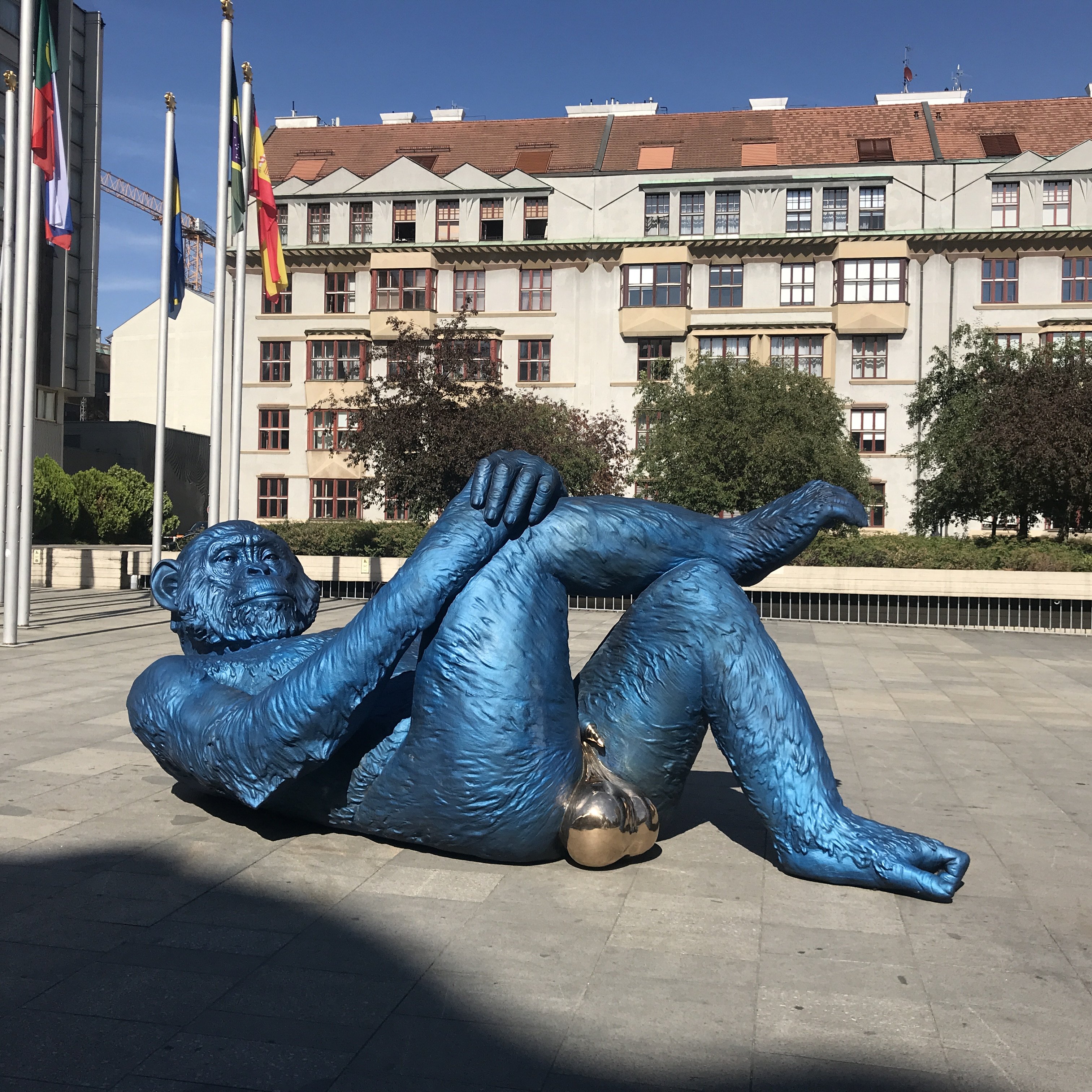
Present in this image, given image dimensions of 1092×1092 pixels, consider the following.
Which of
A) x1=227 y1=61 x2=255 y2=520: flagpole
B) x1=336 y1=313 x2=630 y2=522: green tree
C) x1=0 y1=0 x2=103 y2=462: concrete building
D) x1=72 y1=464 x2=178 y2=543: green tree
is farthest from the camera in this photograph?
x1=0 y1=0 x2=103 y2=462: concrete building

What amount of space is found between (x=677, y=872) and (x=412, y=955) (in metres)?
1.28

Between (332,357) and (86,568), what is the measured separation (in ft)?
56.5

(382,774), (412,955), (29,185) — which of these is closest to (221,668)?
(382,774)

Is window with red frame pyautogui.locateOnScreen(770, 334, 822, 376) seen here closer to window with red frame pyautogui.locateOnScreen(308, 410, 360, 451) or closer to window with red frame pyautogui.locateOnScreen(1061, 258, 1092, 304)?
window with red frame pyautogui.locateOnScreen(1061, 258, 1092, 304)

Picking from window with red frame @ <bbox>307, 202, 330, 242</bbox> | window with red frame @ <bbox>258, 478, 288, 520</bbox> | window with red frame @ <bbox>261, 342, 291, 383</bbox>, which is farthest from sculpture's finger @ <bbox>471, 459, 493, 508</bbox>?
window with red frame @ <bbox>307, 202, 330, 242</bbox>

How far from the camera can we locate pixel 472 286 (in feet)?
113

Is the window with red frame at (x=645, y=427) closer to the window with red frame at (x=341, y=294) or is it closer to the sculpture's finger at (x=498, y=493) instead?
the window with red frame at (x=341, y=294)

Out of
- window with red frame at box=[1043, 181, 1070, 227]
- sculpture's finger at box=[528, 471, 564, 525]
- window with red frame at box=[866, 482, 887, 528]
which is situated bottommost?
sculpture's finger at box=[528, 471, 564, 525]

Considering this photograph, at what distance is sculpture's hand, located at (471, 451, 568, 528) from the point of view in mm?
3672

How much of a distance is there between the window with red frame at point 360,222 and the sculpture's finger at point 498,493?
109 ft

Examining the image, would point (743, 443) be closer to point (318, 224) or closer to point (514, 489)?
point (318, 224)

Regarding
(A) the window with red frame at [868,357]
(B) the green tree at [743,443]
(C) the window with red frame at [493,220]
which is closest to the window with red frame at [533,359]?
(C) the window with red frame at [493,220]

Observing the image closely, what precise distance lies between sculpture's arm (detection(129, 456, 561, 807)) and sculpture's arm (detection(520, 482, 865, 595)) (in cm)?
15

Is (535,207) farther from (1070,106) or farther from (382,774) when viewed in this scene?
(382,774)
